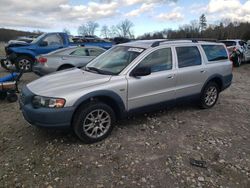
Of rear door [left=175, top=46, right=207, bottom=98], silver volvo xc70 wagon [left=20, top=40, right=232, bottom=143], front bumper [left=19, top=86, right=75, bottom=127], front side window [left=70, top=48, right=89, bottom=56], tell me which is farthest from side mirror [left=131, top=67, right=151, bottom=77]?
front side window [left=70, top=48, right=89, bottom=56]

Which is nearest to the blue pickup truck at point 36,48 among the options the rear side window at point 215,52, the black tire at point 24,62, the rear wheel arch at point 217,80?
the black tire at point 24,62

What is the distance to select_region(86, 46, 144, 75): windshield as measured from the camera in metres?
4.59

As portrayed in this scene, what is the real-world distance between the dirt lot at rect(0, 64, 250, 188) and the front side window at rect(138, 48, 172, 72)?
44.3 inches

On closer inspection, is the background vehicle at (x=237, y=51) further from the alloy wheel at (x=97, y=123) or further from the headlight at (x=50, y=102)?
the headlight at (x=50, y=102)

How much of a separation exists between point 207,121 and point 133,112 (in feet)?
5.81

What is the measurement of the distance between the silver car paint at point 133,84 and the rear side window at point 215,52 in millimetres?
188

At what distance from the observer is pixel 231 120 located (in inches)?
212

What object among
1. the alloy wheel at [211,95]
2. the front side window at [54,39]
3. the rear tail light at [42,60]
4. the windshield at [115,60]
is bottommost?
the alloy wheel at [211,95]

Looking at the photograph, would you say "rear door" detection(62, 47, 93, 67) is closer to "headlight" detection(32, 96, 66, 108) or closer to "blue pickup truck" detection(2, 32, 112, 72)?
"blue pickup truck" detection(2, 32, 112, 72)

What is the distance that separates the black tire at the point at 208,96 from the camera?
579 centimetres

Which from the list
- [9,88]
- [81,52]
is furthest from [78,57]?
[9,88]

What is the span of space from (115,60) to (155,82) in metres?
0.92

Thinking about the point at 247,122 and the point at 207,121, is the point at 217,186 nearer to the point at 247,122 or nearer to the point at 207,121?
the point at 207,121

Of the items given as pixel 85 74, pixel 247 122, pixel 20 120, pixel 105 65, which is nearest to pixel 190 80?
pixel 247 122
